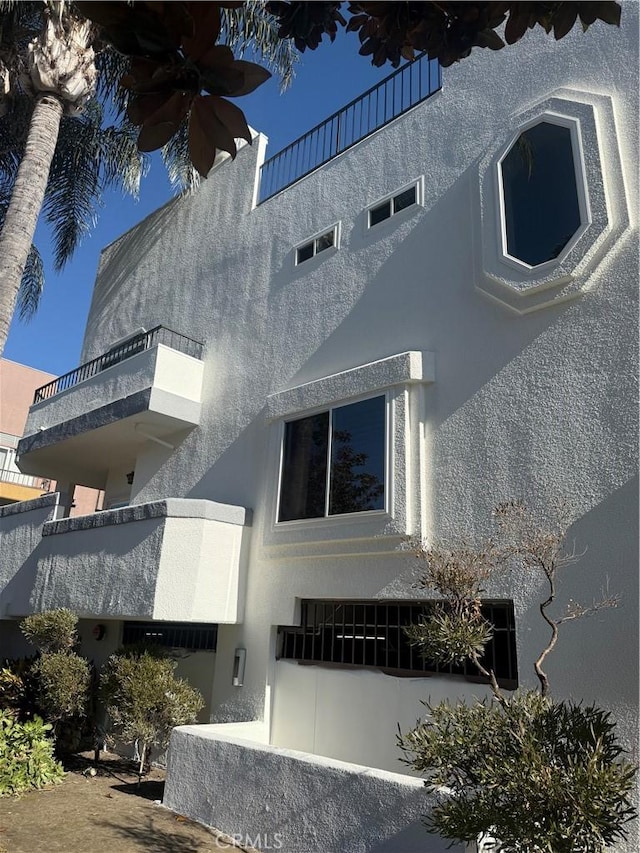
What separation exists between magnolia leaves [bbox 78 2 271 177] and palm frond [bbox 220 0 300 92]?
1169cm

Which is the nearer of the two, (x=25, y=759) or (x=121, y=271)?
(x=25, y=759)

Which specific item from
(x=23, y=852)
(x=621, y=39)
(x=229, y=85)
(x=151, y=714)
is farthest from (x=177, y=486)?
(x=229, y=85)

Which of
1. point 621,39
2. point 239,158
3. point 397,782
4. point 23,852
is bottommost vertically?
point 23,852

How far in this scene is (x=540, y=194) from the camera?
24.9 feet

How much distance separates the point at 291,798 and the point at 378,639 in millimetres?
2275

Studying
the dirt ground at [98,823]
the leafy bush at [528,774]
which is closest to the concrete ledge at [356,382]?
the leafy bush at [528,774]

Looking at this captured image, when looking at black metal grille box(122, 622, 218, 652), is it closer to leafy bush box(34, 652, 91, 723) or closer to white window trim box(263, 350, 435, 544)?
leafy bush box(34, 652, 91, 723)

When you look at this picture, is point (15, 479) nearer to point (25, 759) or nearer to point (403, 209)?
A: point (25, 759)

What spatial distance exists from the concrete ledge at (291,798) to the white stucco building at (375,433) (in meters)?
0.03

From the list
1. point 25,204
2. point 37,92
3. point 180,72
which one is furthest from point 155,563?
point 37,92

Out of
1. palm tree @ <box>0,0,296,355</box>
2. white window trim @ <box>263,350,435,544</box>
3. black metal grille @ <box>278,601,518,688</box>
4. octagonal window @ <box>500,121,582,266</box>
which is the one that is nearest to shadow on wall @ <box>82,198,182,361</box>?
palm tree @ <box>0,0,296,355</box>

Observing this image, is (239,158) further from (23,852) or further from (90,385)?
(23,852)

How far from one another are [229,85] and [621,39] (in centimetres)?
779

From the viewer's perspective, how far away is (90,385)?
13.3 m
